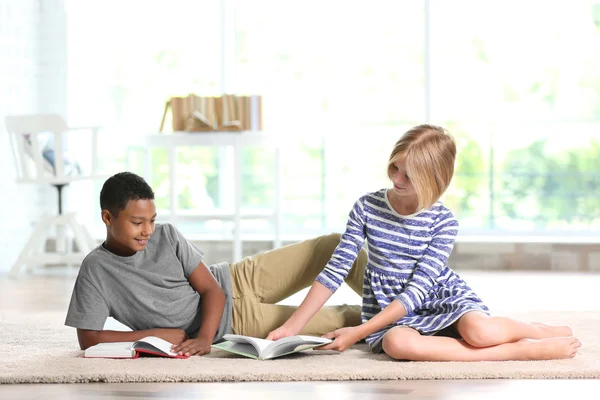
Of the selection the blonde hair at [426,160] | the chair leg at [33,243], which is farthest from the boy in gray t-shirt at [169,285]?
the chair leg at [33,243]

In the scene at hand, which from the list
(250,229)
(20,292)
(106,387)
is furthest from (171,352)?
(250,229)

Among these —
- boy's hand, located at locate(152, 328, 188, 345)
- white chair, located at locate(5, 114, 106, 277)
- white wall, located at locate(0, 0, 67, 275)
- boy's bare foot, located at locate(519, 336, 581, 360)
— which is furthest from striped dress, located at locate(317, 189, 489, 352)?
white wall, located at locate(0, 0, 67, 275)

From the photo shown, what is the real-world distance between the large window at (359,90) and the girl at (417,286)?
279cm

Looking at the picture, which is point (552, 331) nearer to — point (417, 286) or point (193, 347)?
point (417, 286)

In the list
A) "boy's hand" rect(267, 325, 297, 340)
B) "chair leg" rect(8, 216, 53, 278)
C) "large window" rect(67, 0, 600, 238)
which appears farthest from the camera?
"large window" rect(67, 0, 600, 238)

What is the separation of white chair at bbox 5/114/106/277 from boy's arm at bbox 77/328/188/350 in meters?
2.23

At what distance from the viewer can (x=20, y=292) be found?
12.4 feet

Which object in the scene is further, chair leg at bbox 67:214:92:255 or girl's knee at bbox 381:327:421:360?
chair leg at bbox 67:214:92:255

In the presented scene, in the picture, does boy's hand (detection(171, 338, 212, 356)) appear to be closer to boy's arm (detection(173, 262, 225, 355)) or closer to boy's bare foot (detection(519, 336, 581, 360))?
boy's arm (detection(173, 262, 225, 355))

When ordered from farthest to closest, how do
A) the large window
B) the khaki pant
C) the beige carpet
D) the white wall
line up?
the large window < the white wall < the khaki pant < the beige carpet

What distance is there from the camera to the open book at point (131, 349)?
82.2 inches

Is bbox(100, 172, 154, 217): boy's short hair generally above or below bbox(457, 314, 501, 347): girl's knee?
above

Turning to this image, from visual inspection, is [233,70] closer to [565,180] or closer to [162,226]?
[565,180]

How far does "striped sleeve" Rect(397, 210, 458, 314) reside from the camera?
84.2 inches
